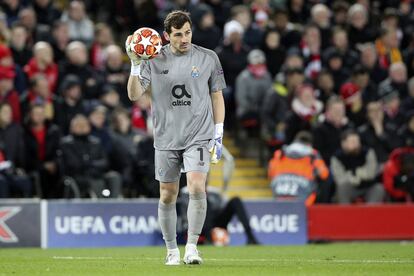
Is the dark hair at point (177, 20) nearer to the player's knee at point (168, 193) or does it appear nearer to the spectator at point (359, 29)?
the player's knee at point (168, 193)

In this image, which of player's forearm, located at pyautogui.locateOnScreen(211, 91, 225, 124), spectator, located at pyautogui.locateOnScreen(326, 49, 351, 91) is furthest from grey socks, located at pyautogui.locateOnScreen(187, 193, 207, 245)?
spectator, located at pyautogui.locateOnScreen(326, 49, 351, 91)

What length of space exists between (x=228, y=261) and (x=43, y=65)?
803cm

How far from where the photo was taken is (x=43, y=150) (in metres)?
18.4

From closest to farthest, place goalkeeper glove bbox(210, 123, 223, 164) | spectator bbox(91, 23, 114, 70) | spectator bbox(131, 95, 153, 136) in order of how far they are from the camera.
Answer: goalkeeper glove bbox(210, 123, 223, 164) → spectator bbox(131, 95, 153, 136) → spectator bbox(91, 23, 114, 70)

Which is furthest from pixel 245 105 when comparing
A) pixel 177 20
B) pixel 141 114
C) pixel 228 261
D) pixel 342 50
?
pixel 177 20

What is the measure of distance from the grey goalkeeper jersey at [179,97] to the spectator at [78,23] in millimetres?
9580

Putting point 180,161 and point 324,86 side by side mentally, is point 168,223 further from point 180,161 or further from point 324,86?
point 324,86

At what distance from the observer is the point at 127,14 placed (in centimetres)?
2312

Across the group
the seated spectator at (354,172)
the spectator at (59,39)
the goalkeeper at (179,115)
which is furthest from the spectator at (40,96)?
the goalkeeper at (179,115)

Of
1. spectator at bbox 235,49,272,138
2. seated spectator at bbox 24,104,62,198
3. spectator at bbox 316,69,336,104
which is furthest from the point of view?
spectator at bbox 316,69,336,104

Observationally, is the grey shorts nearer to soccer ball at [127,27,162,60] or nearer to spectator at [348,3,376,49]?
soccer ball at [127,27,162,60]

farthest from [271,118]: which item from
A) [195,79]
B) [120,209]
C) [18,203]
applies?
[195,79]

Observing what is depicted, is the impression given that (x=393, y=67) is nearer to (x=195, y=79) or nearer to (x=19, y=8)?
A: (x=19, y=8)

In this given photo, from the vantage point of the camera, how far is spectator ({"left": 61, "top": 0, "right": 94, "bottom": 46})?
821 inches
